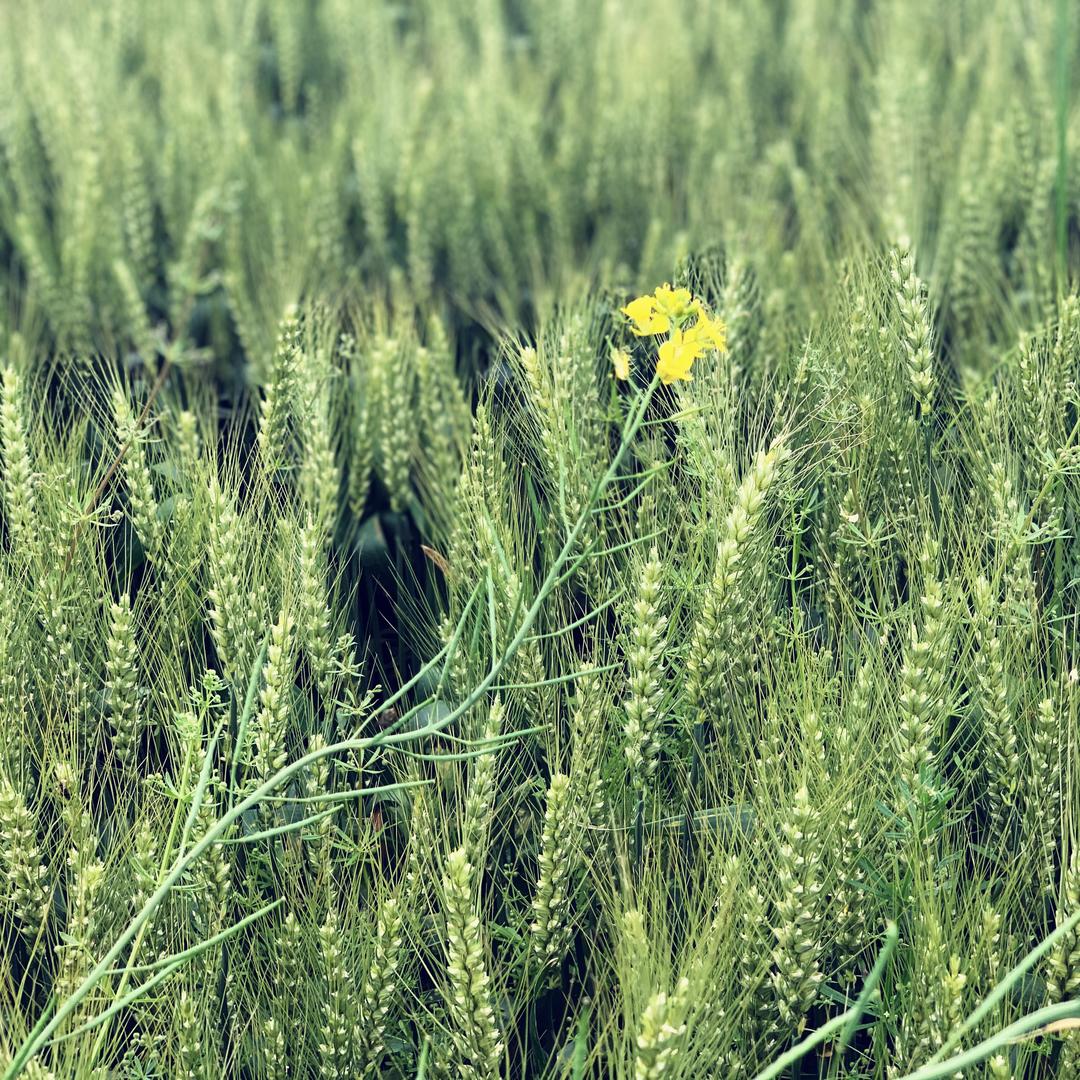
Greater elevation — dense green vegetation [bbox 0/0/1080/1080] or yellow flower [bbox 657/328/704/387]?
yellow flower [bbox 657/328/704/387]

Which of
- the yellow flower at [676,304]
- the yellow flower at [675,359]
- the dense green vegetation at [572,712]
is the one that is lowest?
the dense green vegetation at [572,712]

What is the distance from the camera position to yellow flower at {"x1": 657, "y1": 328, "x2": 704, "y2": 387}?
86cm

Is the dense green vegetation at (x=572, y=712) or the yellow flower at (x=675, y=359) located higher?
the yellow flower at (x=675, y=359)

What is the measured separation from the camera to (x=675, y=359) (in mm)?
864

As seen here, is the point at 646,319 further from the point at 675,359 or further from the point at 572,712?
the point at 572,712

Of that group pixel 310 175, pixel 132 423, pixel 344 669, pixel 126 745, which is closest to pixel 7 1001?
pixel 126 745

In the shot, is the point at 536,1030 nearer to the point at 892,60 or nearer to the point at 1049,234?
the point at 1049,234

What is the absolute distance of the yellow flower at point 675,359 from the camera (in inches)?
33.7

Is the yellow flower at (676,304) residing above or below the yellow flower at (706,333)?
above

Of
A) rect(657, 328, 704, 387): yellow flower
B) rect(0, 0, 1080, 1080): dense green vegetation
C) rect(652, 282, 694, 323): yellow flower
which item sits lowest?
rect(0, 0, 1080, 1080): dense green vegetation

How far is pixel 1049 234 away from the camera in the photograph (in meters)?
1.74

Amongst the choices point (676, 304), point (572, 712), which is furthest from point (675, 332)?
point (572, 712)

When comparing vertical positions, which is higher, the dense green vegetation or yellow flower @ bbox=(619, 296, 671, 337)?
yellow flower @ bbox=(619, 296, 671, 337)

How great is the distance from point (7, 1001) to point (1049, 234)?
1510mm
